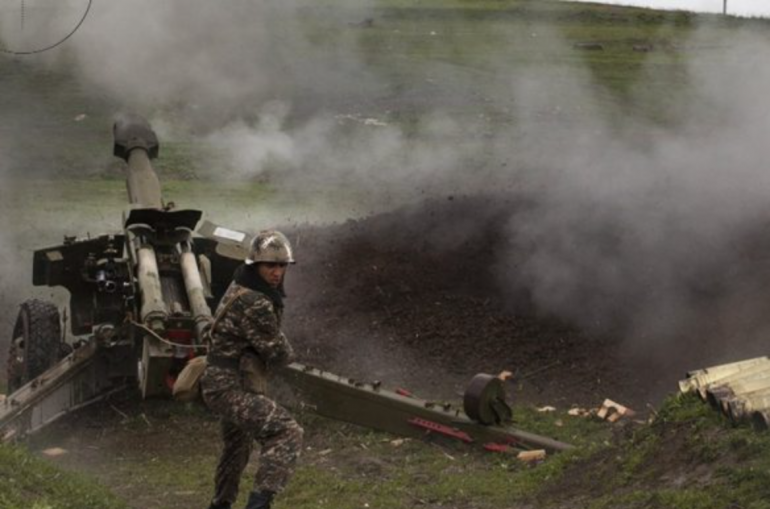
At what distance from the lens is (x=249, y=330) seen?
7199mm

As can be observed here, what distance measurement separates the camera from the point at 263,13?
24.1 m

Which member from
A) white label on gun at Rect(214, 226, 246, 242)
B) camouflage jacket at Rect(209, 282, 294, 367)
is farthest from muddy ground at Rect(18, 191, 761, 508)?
camouflage jacket at Rect(209, 282, 294, 367)

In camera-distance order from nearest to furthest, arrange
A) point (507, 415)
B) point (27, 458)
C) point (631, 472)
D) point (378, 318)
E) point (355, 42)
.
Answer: point (631, 472) → point (27, 458) → point (507, 415) → point (378, 318) → point (355, 42)

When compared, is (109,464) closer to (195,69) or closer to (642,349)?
(642,349)

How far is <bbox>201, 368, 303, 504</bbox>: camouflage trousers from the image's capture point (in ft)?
23.1

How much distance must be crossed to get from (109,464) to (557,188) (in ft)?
23.1

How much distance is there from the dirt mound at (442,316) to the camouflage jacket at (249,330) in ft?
14.6

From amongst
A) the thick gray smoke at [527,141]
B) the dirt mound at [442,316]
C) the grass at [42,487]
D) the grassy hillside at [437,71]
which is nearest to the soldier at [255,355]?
the grass at [42,487]

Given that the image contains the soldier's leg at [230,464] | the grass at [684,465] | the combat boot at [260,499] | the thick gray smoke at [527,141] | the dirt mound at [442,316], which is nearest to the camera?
the grass at [684,465]

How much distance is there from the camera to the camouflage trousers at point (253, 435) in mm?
7051

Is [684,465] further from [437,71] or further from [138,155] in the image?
[437,71]

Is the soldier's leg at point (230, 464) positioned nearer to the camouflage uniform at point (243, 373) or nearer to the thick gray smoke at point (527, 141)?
the camouflage uniform at point (243, 373)

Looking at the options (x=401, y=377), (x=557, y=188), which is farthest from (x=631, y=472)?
(x=557, y=188)

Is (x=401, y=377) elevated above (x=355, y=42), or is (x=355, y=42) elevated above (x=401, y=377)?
(x=355, y=42)
